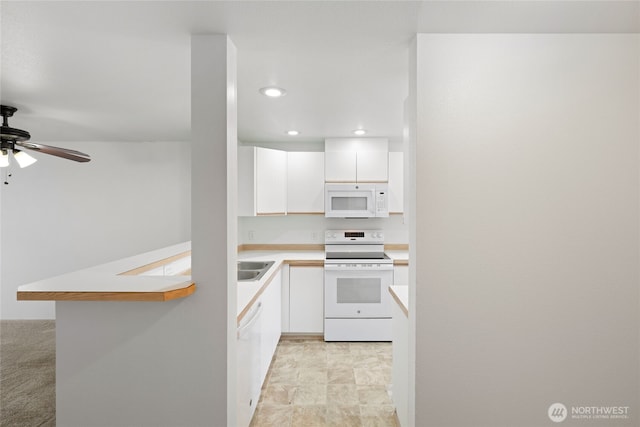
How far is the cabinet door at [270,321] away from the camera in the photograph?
8.23ft

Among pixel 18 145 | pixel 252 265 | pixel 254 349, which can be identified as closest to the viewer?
pixel 254 349

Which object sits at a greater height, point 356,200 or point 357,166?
point 357,166

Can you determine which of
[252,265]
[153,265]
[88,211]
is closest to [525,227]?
[153,265]

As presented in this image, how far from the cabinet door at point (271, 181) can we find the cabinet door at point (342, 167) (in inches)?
20.4

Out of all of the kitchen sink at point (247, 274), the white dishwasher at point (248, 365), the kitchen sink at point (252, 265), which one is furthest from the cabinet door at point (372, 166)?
the white dishwasher at point (248, 365)

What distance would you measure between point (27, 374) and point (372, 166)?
11.9 ft

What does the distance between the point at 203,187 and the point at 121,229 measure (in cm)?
314

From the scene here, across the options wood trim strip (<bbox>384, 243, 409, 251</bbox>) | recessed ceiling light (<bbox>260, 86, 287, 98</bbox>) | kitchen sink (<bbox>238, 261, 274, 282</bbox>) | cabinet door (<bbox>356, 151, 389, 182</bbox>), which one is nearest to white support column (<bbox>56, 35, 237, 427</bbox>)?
recessed ceiling light (<bbox>260, 86, 287, 98</bbox>)

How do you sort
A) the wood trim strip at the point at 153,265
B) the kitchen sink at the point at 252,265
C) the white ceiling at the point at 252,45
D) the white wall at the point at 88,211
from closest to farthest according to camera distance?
1. the white ceiling at the point at 252,45
2. the wood trim strip at the point at 153,265
3. the kitchen sink at the point at 252,265
4. the white wall at the point at 88,211

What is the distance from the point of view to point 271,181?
3.67 metres

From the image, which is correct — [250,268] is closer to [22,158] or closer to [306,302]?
[306,302]

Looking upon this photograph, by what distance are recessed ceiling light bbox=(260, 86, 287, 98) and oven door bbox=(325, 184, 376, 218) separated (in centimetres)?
156

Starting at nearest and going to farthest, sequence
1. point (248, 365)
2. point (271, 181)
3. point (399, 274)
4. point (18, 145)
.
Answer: point (248, 365) < point (18, 145) < point (399, 274) < point (271, 181)

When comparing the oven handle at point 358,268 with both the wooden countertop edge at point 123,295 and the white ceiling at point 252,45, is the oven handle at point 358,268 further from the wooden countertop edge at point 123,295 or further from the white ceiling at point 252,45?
the wooden countertop edge at point 123,295
